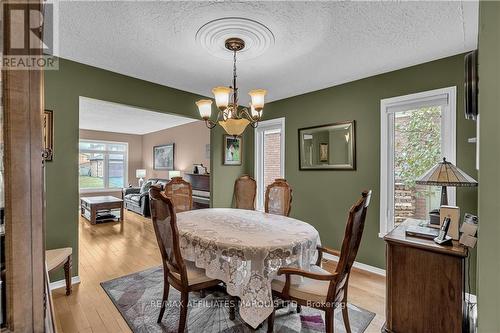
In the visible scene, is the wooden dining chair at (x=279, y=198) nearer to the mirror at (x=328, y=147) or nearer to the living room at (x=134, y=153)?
the mirror at (x=328, y=147)

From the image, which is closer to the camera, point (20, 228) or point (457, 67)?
point (20, 228)

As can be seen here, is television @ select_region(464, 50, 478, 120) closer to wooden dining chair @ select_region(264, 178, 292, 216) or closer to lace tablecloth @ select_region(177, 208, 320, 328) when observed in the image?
lace tablecloth @ select_region(177, 208, 320, 328)

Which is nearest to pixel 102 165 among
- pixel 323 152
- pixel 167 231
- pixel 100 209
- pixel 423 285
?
pixel 100 209

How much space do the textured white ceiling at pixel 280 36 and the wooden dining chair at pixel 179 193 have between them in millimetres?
1328

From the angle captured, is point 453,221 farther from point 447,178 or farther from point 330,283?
point 330,283

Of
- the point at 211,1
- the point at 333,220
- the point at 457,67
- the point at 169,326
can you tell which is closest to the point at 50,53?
the point at 211,1

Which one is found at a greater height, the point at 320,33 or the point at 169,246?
the point at 320,33

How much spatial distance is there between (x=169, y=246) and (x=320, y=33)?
6.85 feet

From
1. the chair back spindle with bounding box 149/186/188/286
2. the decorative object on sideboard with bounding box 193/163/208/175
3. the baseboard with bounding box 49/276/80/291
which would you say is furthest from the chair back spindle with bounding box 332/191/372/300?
the decorative object on sideboard with bounding box 193/163/208/175

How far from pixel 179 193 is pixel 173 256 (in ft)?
4.44

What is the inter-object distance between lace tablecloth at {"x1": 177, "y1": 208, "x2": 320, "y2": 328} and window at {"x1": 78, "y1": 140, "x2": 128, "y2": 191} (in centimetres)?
707

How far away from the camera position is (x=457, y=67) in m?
2.40

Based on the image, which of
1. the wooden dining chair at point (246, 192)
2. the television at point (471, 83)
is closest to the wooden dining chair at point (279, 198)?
the wooden dining chair at point (246, 192)

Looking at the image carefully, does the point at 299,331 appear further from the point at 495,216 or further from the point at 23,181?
the point at 23,181
